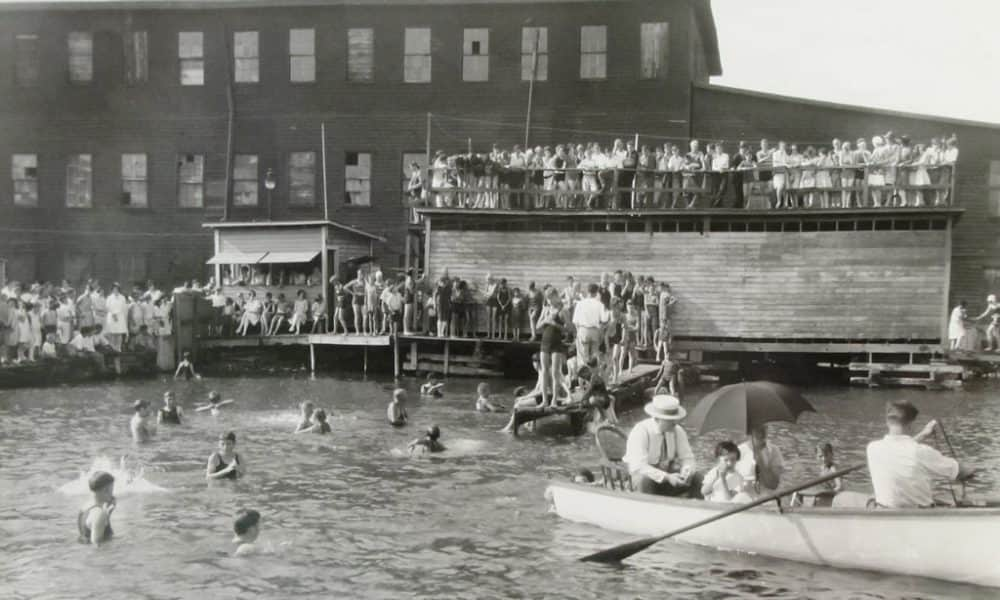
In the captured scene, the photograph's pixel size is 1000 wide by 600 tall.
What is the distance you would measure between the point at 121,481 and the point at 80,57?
30.8m

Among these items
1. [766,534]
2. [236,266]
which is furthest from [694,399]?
[236,266]

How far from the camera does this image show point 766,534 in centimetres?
1243

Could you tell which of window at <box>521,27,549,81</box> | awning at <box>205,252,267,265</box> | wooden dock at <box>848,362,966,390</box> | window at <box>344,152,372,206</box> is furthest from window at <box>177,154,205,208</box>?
wooden dock at <box>848,362,966,390</box>

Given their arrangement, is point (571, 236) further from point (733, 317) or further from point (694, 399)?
point (694, 399)

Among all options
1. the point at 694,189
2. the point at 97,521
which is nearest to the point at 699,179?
the point at 694,189

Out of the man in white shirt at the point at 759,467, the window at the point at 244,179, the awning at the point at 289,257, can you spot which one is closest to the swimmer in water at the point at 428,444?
the man in white shirt at the point at 759,467

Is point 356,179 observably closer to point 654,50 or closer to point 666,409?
point 654,50

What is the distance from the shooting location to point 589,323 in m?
23.0

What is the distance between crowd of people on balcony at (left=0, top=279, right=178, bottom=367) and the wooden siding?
31.6ft

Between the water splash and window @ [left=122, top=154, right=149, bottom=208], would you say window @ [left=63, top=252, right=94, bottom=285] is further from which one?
the water splash

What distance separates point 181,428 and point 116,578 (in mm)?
10920

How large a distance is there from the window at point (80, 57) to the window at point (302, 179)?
30.5ft

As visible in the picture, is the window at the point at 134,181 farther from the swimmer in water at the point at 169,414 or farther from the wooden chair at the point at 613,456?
the wooden chair at the point at 613,456

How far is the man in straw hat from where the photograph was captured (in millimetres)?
12898
